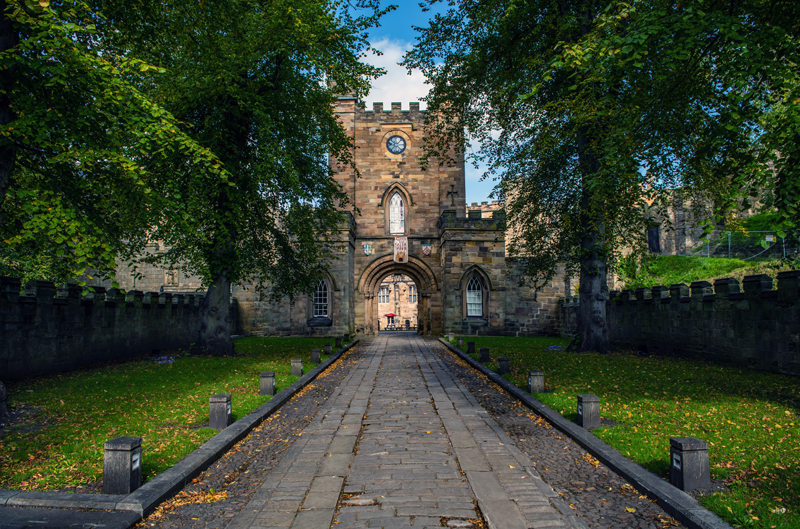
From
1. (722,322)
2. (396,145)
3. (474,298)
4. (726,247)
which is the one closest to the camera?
(722,322)

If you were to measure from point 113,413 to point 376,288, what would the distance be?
19.7 m

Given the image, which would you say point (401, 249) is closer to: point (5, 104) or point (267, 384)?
point (267, 384)

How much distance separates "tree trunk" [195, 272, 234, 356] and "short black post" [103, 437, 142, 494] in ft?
35.4

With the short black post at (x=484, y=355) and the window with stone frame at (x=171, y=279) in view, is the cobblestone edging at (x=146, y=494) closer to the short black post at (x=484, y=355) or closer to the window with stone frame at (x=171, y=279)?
the short black post at (x=484, y=355)

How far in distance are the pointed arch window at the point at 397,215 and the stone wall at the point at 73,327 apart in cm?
1302

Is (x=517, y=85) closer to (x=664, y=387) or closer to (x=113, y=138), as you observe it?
(x=664, y=387)

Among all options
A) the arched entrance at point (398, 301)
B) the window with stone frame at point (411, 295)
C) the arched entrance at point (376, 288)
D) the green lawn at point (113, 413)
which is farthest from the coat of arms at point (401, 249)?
the window with stone frame at point (411, 295)

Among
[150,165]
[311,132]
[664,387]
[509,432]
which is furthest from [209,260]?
[664,387]

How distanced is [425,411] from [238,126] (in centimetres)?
1017

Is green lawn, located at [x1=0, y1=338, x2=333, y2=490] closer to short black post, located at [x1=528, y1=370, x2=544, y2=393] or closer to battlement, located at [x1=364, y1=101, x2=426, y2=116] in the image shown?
short black post, located at [x1=528, y1=370, x2=544, y2=393]

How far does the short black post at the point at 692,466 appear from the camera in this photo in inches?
158

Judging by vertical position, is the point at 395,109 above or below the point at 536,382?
above

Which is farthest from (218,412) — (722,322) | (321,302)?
(321,302)

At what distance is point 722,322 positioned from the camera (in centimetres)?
1227
